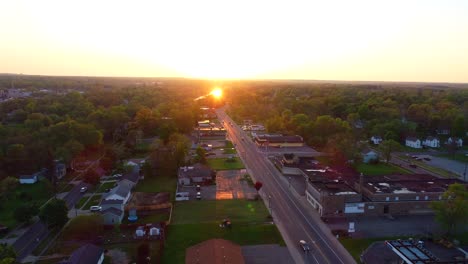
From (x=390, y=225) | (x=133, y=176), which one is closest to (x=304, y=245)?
(x=390, y=225)

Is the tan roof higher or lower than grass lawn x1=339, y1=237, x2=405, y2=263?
higher

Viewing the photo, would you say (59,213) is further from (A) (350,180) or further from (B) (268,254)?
(A) (350,180)

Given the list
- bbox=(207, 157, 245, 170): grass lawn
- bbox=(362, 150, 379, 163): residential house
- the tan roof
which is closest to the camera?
the tan roof

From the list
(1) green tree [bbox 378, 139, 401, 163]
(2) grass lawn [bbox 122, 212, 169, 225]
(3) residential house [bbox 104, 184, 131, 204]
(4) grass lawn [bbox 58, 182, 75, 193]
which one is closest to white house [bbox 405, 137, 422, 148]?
(1) green tree [bbox 378, 139, 401, 163]

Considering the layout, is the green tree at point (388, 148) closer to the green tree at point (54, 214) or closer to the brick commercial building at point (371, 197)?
the brick commercial building at point (371, 197)

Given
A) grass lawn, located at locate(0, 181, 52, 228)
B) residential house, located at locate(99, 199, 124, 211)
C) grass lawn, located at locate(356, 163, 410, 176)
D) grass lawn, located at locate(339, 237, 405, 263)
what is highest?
residential house, located at locate(99, 199, 124, 211)

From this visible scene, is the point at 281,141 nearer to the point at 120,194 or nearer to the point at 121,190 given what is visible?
the point at 121,190

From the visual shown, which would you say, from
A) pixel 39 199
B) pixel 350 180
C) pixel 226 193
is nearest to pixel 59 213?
pixel 39 199

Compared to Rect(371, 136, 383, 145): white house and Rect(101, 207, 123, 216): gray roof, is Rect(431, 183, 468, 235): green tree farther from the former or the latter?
Rect(371, 136, 383, 145): white house
